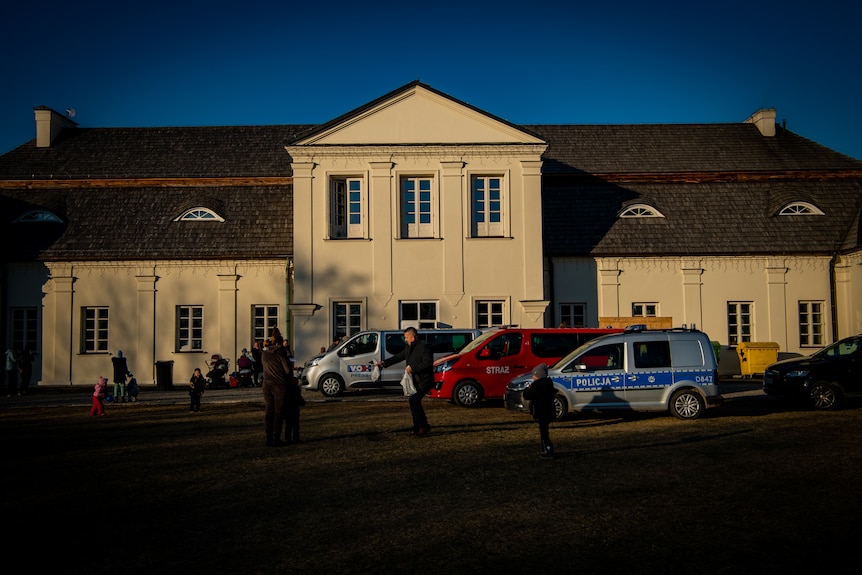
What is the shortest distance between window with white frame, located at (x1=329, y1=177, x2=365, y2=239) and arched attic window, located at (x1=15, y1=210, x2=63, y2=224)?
36.3ft

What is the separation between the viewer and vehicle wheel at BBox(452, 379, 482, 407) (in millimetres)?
17500

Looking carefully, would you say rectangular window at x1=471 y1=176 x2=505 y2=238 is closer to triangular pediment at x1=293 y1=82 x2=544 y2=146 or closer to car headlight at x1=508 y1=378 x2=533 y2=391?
triangular pediment at x1=293 y1=82 x2=544 y2=146

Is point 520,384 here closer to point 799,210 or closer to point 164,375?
point 164,375

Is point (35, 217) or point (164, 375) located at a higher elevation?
point (35, 217)

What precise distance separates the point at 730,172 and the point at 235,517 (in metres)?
26.3

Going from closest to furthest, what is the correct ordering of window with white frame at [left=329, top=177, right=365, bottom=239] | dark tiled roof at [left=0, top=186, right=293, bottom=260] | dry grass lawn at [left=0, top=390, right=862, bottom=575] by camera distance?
1. dry grass lawn at [left=0, top=390, right=862, bottom=575]
2. window with white frame at [left=329, top=177, right=365, bottom=239]
3. dark tiled roof at [left=0, top=186, right=293, bottom=260]

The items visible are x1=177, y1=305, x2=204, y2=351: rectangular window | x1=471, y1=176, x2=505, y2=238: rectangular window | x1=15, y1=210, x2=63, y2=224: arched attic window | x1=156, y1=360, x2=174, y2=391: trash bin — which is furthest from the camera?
x1=15, y1=210, x2=63, y2=224: arched attic window

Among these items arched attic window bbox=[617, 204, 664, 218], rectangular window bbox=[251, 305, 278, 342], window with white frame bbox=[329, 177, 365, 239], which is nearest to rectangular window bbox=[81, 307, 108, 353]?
rectangular window bbox=[251, 305, 278, 342]

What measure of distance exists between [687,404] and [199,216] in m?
19.7

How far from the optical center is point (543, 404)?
10.6m

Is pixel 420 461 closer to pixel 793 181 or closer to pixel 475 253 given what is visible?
pixel 475 253

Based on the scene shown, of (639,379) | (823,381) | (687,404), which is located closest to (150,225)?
(639,379)

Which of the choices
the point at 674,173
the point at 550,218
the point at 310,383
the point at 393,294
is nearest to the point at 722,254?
the point at 674,173

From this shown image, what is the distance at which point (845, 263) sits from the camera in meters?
27.1
